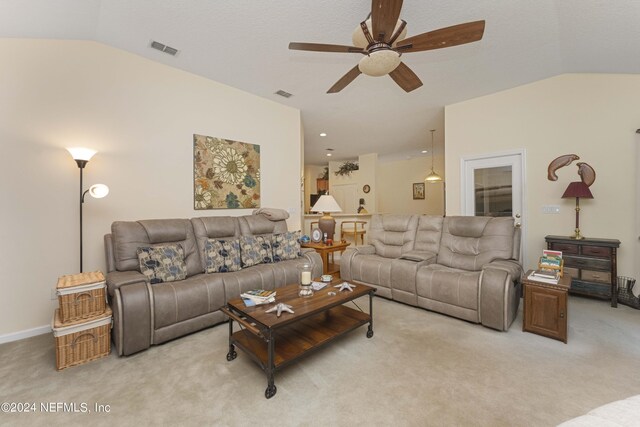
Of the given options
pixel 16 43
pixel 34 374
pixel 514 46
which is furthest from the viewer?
pixel 514 46

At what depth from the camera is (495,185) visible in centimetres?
423

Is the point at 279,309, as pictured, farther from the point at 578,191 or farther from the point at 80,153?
the point at 578,191

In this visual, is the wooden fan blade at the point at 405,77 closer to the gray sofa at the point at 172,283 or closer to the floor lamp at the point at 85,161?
the gray sofa at the point at 172,283

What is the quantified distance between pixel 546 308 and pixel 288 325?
7.60 ft

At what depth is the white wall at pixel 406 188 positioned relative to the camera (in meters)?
8.17

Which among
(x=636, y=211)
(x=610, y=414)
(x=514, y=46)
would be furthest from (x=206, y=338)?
(x=636, y=211)

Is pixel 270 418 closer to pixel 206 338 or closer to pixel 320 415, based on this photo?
pixel 320 415

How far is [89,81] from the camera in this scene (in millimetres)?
2750

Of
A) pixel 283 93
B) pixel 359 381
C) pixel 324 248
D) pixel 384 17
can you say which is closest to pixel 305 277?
pixel 359 381

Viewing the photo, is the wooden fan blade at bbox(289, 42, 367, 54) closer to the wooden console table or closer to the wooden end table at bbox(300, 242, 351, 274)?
the wooden end table at bbox(300, 242, 351, 274)

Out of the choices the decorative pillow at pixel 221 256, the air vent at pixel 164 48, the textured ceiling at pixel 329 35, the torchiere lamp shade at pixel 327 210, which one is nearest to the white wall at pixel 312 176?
the torchiere lamp shade at pixel 327 210

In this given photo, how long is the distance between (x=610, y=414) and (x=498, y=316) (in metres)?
1.99

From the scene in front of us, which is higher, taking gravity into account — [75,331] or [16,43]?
[16,43]

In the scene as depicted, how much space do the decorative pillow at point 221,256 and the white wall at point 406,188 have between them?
673 centimetres
